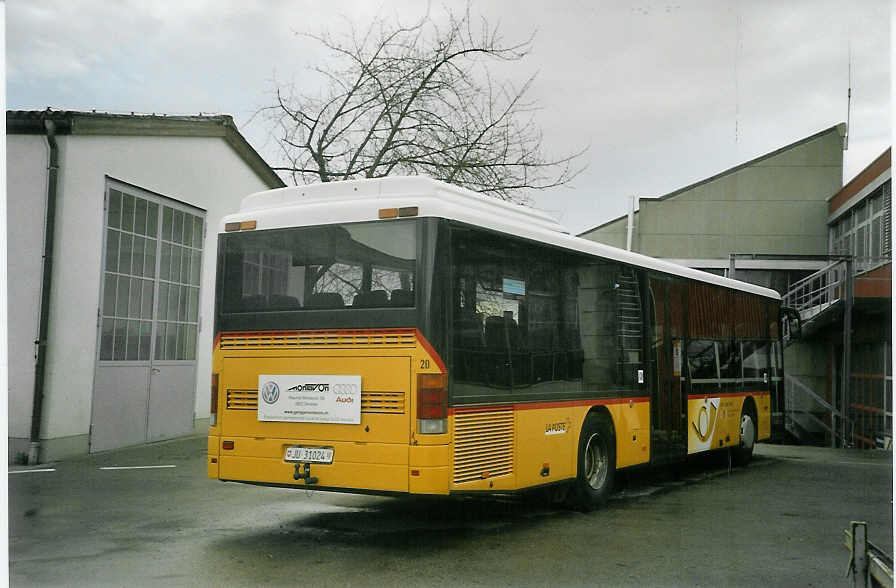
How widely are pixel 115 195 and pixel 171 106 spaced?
2.05 meters

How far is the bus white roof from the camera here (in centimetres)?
804

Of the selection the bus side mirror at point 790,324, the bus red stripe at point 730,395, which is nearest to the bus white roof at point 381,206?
the bus red stripe at point 730,395

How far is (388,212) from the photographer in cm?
802

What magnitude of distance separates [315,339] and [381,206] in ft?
4.01

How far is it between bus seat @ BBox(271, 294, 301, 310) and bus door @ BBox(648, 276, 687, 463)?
15.5ft

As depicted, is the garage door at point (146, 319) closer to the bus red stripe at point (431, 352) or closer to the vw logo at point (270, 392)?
the vw logo at point (270, 392)

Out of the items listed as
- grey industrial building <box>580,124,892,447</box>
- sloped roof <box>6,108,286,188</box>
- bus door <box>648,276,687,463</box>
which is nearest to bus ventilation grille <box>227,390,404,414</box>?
bus door <box>648,276,687,463</box>

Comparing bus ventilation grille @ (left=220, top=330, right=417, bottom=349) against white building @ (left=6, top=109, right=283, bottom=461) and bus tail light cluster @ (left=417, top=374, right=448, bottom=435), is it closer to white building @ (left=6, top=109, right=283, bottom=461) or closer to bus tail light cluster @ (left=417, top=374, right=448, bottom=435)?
bus tail light cluster @ (left=417, top=374, right=448, bottom=435)

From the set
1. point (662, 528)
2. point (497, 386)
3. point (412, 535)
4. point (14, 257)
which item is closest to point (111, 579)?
point (412, 535)

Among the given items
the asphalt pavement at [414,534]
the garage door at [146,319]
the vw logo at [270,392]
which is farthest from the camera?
the garage door at [146,319]

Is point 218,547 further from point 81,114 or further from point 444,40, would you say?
point 444,40

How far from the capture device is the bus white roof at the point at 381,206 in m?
8.04

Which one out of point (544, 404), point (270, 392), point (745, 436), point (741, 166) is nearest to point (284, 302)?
point (270, 392)

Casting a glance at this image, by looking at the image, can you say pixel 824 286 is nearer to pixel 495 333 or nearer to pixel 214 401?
pixel 495 333
